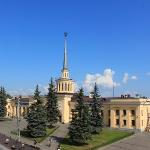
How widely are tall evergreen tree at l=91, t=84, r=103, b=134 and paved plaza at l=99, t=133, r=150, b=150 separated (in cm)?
600

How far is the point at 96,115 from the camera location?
71812 millimetres

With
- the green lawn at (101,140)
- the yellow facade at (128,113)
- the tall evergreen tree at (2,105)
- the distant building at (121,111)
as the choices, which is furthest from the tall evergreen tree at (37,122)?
the tall evergreen tree at (2,105)

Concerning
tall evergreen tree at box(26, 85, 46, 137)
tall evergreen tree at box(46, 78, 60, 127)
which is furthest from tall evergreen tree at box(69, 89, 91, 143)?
tall evergreen tree at box(46, 78, 60, 127)

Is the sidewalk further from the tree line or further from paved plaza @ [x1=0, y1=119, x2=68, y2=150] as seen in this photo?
the tree line

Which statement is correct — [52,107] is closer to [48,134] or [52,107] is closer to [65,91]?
[48,134]

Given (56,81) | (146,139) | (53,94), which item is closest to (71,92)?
(56,81)

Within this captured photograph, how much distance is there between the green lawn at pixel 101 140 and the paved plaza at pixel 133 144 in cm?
114

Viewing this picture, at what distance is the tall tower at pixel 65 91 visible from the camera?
292 ft

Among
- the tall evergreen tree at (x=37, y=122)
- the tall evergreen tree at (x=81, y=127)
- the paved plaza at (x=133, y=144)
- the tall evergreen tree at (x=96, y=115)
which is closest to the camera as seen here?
the paved plaza at (x=133, y=144)

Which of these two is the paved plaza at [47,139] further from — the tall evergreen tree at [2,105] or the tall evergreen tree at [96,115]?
the tall evergreen tree at [96,115]

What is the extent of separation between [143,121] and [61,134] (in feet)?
52.4

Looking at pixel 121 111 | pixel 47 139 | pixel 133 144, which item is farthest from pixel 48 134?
pixel 133 144

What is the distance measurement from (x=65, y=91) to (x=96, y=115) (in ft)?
70.0

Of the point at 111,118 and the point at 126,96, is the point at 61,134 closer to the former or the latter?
the point at 111,118
